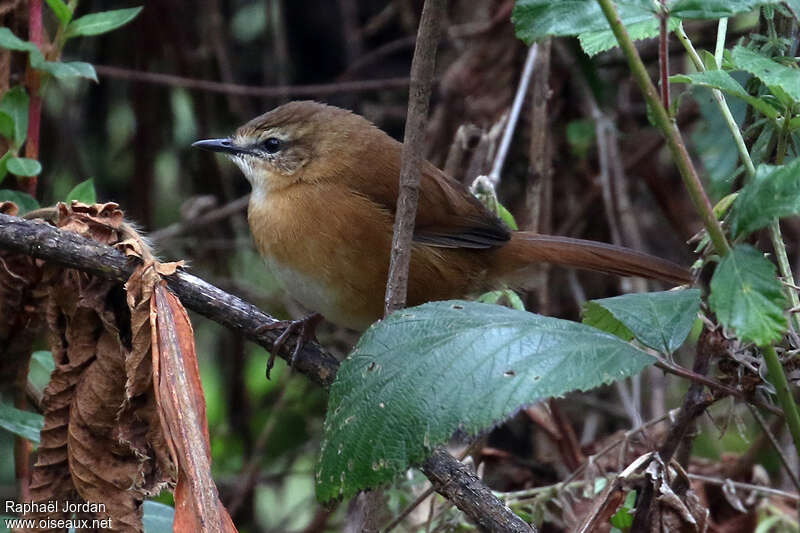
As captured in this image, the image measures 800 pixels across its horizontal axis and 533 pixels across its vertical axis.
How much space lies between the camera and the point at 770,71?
1761 mm

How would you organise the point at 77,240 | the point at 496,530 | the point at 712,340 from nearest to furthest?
the point at 496,530
the point at 712,340
the point at 77,240

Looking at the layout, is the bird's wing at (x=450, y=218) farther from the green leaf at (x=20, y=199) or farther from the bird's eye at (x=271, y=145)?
the green leaf at (x=20, y=199)

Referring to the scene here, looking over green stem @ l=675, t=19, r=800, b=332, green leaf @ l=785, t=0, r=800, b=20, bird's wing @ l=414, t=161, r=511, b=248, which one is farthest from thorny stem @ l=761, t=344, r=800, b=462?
bird's wing @ l=414, t=161, r=511, b=248

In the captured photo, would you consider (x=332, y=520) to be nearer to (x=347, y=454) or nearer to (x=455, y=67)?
(x=455, y=67)

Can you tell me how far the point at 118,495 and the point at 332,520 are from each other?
106 inches

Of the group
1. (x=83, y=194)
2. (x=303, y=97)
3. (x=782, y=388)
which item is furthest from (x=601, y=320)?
(x=303, y=97)

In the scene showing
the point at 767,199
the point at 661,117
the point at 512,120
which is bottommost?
the point at 512,120

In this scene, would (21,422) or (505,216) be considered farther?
(505,216)

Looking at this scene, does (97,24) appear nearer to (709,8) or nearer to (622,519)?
(709,8)

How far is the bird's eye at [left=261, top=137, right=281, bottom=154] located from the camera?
3623 millimetres

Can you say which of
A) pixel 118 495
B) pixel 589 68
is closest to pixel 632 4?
pixel 118 495

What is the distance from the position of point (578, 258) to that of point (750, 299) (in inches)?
73.8

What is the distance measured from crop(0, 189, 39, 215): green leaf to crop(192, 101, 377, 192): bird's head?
0.97 m

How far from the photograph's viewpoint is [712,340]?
6.59 ft
